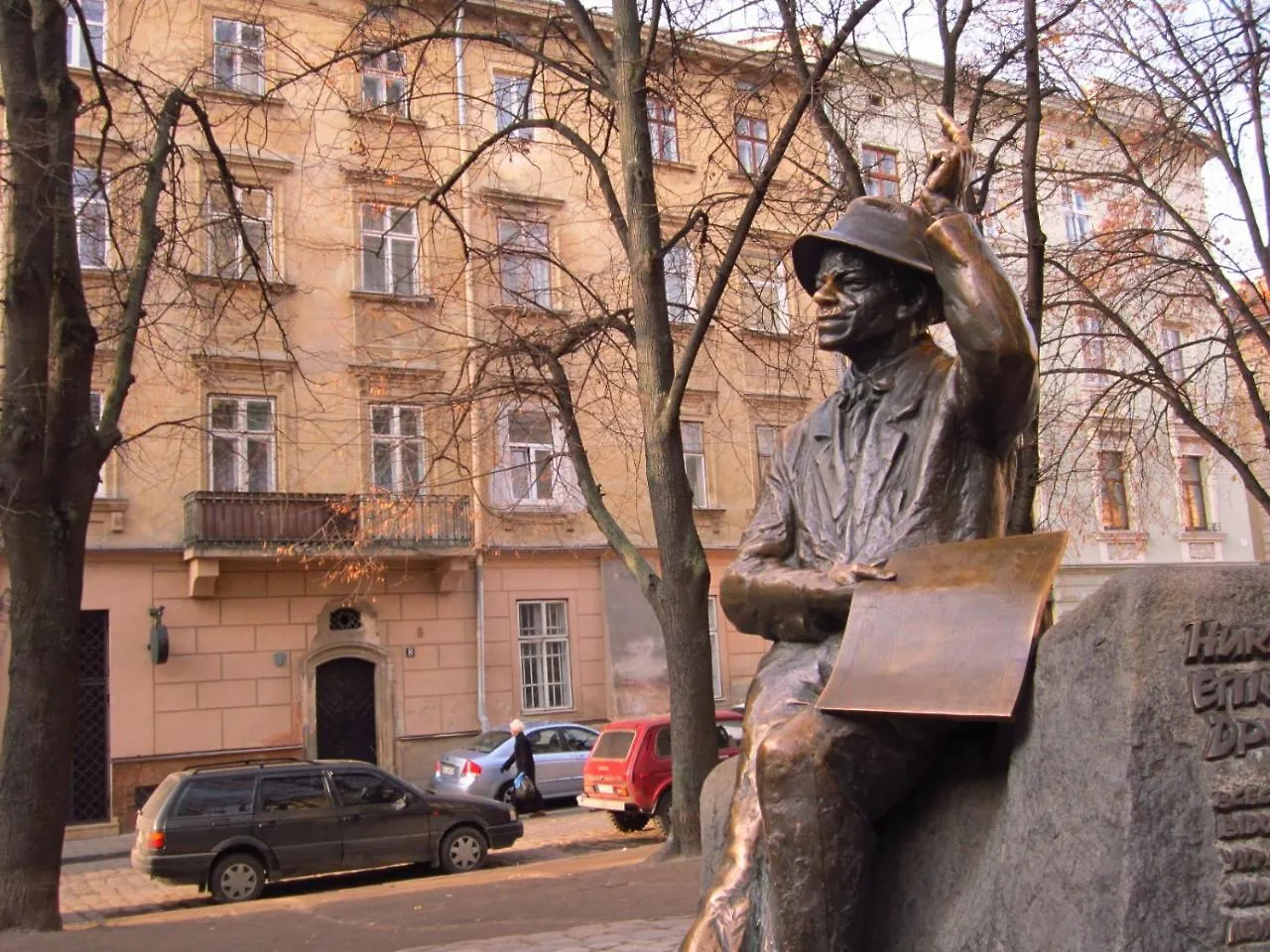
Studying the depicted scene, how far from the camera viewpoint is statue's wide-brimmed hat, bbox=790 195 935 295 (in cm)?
306

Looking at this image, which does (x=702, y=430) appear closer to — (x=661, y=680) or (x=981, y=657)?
(x=661, y=680)

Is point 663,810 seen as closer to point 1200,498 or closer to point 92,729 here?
point 92,729

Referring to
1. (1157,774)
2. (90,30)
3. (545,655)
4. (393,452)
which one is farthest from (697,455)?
(1157,774)

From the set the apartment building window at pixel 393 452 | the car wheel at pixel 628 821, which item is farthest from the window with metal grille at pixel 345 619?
the car wheel at pixel 628 821

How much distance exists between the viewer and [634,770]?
14.9 m

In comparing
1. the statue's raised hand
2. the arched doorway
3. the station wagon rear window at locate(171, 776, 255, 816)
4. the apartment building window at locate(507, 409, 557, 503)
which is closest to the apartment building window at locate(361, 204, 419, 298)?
the apartment building window at locate(507, 409, 557, 503)

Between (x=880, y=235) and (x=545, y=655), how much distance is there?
18.9 meters

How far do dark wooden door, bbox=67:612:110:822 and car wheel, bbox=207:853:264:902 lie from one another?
6.63m

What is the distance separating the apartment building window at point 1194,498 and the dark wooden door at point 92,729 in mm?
22033

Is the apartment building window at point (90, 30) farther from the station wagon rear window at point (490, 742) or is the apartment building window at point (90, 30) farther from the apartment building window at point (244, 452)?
the station wagon rear window at point (490, 742)

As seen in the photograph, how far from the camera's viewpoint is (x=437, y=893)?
9117 millimetres

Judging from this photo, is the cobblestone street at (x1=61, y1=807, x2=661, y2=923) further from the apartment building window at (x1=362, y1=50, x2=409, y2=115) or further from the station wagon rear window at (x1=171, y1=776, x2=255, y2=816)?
the apartment building window at (x1=362, y1=50, x2=409, y2=115)

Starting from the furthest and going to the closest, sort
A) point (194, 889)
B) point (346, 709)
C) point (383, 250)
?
point (383, 250), point (346, 709), point (194, 889)

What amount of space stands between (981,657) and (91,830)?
17.4m
